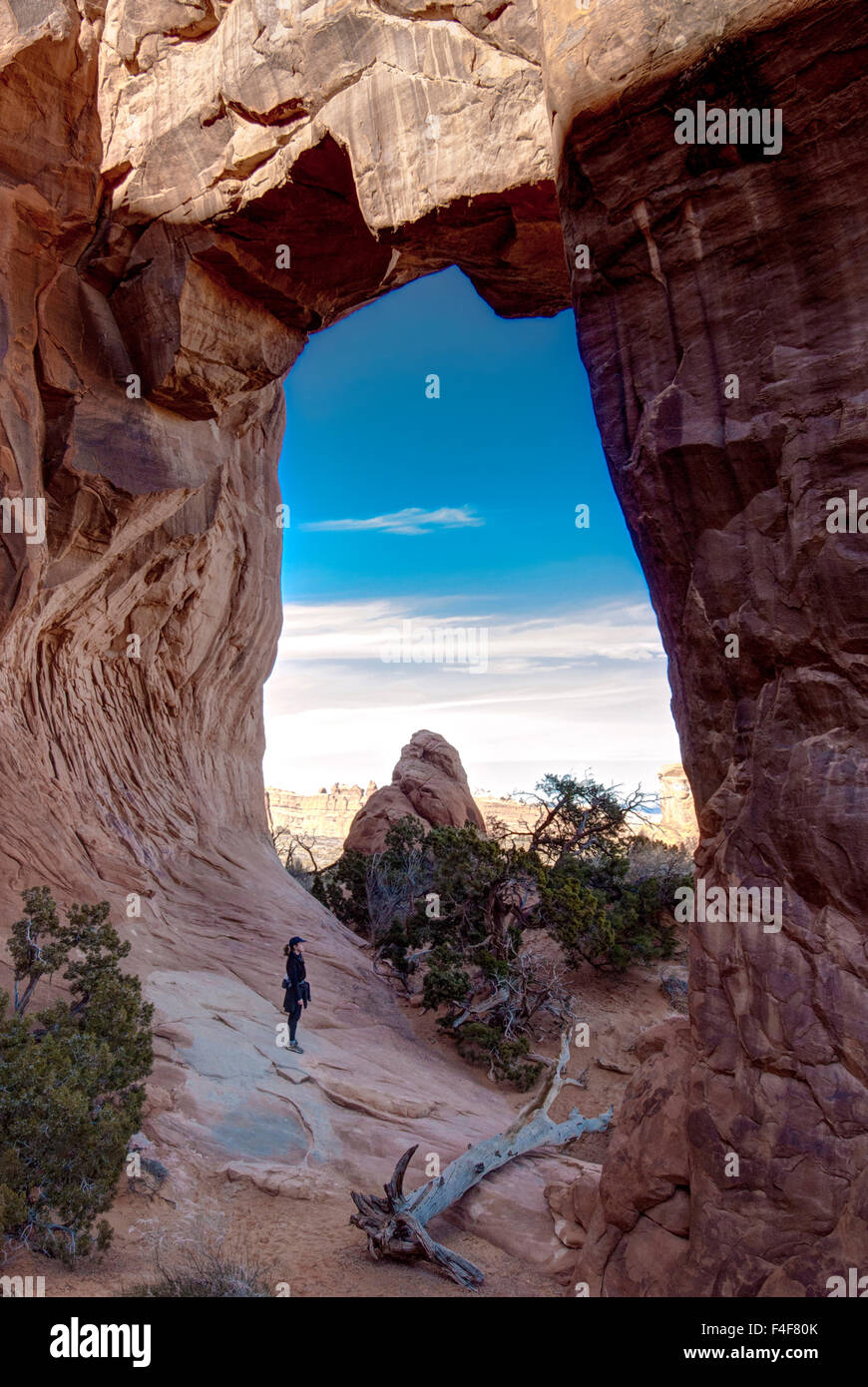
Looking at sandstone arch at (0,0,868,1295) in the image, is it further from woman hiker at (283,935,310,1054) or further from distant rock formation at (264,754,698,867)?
distant rock formation at (264,754,698,867)

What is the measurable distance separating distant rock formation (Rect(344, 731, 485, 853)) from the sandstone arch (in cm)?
919

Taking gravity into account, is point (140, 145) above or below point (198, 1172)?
above

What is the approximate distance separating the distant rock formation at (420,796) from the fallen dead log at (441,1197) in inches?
597

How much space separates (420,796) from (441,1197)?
1916 centimetres

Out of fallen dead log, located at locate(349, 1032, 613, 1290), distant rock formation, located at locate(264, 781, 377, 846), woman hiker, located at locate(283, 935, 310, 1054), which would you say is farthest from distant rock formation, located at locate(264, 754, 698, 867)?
fallen dead log, located at locate(349, 1032, 613, 1290)

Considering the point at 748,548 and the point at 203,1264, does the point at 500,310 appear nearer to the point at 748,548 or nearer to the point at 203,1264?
the point at 748,548

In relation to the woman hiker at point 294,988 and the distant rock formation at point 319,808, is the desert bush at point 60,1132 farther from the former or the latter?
the distant rock formation at point 319,808

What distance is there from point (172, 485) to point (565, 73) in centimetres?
873

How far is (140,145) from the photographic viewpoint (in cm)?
1098

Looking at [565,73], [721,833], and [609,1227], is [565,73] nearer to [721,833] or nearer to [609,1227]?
[721,833]

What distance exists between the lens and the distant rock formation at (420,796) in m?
26.2

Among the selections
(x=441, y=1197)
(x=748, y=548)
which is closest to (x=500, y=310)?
(x=748, y=548)

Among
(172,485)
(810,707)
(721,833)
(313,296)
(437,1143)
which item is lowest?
(437,1143)

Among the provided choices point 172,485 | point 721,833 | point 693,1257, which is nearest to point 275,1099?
point 693,1257
